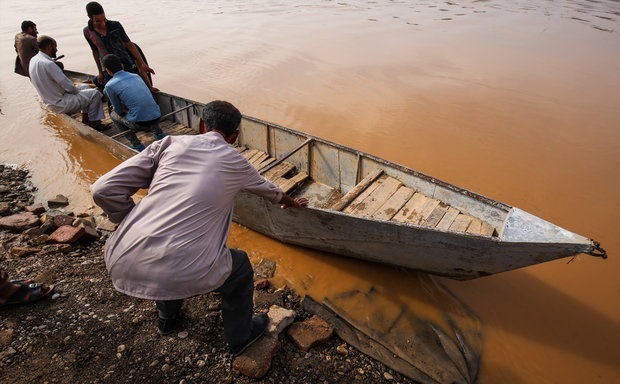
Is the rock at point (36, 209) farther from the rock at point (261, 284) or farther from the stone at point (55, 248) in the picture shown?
the rock at point (261, 284)

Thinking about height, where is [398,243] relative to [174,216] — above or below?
below

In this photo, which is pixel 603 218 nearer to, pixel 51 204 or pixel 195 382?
pixel 195 382

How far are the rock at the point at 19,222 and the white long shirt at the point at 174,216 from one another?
3332mm

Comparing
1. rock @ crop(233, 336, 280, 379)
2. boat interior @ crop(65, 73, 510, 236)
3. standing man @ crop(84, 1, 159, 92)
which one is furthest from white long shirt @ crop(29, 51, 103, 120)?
rock @ crop(233, 336, 280, 379)

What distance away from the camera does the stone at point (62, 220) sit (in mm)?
→ 4449

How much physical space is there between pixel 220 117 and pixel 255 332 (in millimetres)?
1828

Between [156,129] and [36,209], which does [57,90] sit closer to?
[156,129]

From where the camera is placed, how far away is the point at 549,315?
3920 mm


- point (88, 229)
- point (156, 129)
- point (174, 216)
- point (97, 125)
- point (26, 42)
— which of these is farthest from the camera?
point (97, 125)

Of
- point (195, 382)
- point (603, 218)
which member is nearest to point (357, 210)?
point (195, 382)

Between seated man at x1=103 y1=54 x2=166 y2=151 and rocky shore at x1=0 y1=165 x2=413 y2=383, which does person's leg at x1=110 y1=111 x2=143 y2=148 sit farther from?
rocky shore at x1=0 y1=165 x2=413 y2=383

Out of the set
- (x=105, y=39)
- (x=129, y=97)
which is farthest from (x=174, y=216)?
(x=105, y=39)

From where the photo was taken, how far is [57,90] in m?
6.16

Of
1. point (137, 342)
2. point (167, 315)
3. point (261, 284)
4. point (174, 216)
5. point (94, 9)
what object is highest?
point (94, 9)
